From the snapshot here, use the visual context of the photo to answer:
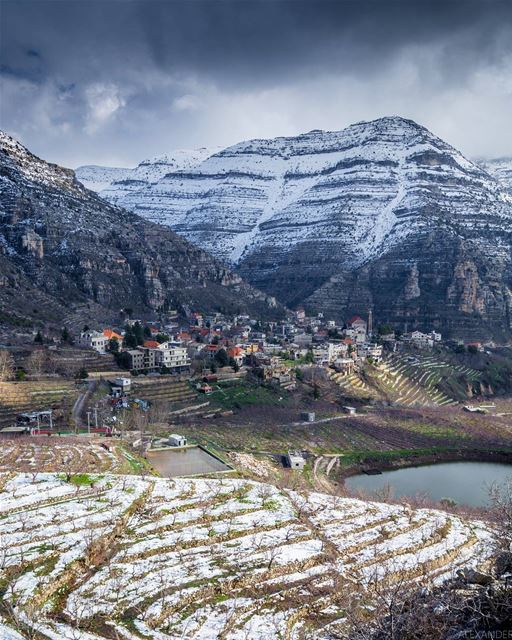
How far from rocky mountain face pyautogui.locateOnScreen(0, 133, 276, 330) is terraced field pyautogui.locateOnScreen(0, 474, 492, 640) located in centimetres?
3331

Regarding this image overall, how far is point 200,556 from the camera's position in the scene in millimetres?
12797

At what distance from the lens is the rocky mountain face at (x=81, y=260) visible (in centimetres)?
5500

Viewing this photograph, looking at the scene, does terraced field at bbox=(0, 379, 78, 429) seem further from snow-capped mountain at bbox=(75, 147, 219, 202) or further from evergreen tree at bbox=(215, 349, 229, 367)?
snow-capped mountain at bbox=(75, 147, 219, 202)

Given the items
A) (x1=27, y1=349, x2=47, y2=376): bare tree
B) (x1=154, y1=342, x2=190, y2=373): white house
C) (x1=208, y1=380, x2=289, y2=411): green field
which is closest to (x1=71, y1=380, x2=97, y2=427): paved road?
(x1=27, y1=349, x2=47, y2=376): bare tree

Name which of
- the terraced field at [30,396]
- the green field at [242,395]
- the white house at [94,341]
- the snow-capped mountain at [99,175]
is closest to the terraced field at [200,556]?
the terraced field at [30,396]

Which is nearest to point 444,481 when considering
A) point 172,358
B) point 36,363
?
point 172,358

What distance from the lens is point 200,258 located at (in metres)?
79.7

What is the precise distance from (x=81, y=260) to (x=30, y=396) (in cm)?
3178

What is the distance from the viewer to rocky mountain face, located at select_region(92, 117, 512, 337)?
262ft

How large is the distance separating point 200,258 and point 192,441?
177 ft

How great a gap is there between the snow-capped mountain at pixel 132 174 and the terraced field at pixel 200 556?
12537 cm

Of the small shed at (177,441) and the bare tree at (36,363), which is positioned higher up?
the bare tree at (36,363)

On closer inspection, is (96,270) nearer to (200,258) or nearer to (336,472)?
(200,258)

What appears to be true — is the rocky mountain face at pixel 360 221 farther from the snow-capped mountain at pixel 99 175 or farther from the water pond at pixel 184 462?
the water pond at pixel 184 462
